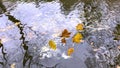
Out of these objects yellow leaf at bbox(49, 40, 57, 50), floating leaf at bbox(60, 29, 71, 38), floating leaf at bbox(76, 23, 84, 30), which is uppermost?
floating leaf at bbox(76, 23, 84, 30)

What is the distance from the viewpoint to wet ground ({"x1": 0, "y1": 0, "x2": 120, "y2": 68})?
5270 mm

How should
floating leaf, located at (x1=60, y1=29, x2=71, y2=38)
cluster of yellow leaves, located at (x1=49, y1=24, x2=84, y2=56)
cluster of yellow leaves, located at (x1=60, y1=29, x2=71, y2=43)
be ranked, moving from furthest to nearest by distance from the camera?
floating leaf, located at (x1=60, y1=29, x2=71, y2=38) → cluster of yellow leaves, located at (x1=60, y1=29, x2=71, y2=43) → cluster of yellow leaves, located at (x1=49, y1=24, x2=84, y2=56)

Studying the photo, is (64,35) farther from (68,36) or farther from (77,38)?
(77,38)

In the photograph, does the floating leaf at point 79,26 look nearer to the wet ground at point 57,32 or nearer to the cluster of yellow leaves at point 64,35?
the wet ground at point 57,32

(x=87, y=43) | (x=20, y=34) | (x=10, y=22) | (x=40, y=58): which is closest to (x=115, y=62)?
(x=87, y=43)

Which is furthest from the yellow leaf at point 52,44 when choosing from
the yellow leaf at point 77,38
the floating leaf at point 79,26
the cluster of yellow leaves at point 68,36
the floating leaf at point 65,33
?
the floating leaf at point 79,26

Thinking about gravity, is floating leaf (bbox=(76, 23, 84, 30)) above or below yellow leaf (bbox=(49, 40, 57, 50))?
above

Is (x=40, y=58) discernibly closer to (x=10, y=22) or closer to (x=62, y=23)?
(x=62, y=23)

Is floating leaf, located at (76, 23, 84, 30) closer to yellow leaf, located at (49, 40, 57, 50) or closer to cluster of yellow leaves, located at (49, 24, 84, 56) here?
cluster of yellow leaves, located at (49, 24, 84, 56)

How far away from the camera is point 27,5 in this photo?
8.35 m

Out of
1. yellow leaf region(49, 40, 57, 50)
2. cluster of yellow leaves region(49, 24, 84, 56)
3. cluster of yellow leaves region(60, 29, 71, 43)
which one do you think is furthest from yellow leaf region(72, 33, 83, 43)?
yellow leaf region(49, 40, 57, 50)

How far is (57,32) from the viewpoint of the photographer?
21.1 ft

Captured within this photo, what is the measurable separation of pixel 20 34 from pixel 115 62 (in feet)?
9.41

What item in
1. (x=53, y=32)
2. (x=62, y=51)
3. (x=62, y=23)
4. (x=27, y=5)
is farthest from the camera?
(x=27, y=5)
